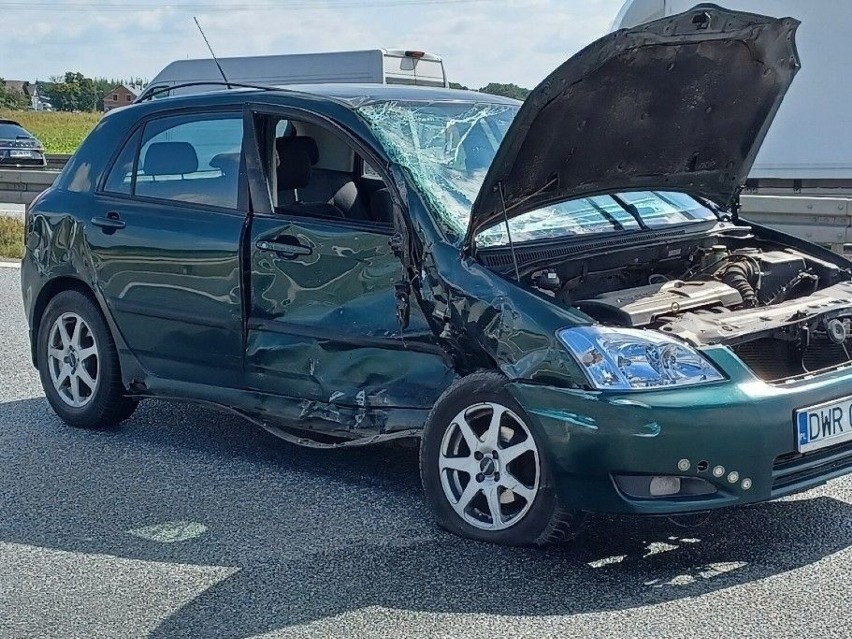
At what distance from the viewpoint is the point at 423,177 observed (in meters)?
5.02

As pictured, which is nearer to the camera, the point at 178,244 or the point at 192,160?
the point at 178,244

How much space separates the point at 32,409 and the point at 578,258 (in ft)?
11.2

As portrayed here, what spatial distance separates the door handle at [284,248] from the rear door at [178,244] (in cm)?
13

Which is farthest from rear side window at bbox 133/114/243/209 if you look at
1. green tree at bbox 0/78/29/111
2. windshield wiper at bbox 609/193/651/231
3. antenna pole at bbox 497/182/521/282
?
green tree at bbox 0/78/29/111

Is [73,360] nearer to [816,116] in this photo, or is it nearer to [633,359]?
[633,359]

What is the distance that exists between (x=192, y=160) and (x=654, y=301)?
2.36 m

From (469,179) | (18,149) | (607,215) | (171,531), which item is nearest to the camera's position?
(171,531)

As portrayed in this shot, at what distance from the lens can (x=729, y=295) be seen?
16.2 ft

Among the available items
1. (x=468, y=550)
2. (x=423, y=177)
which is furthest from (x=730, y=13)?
(x=468, y=550)

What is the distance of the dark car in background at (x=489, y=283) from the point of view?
13.8ft

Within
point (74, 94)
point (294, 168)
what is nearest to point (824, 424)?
point (294, 168)

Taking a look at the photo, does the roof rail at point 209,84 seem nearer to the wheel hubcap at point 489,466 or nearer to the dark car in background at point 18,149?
the wheel hubcap at point 489,466

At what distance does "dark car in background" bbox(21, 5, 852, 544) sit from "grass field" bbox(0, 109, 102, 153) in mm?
41580

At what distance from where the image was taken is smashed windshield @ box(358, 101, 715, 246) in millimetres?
4977
